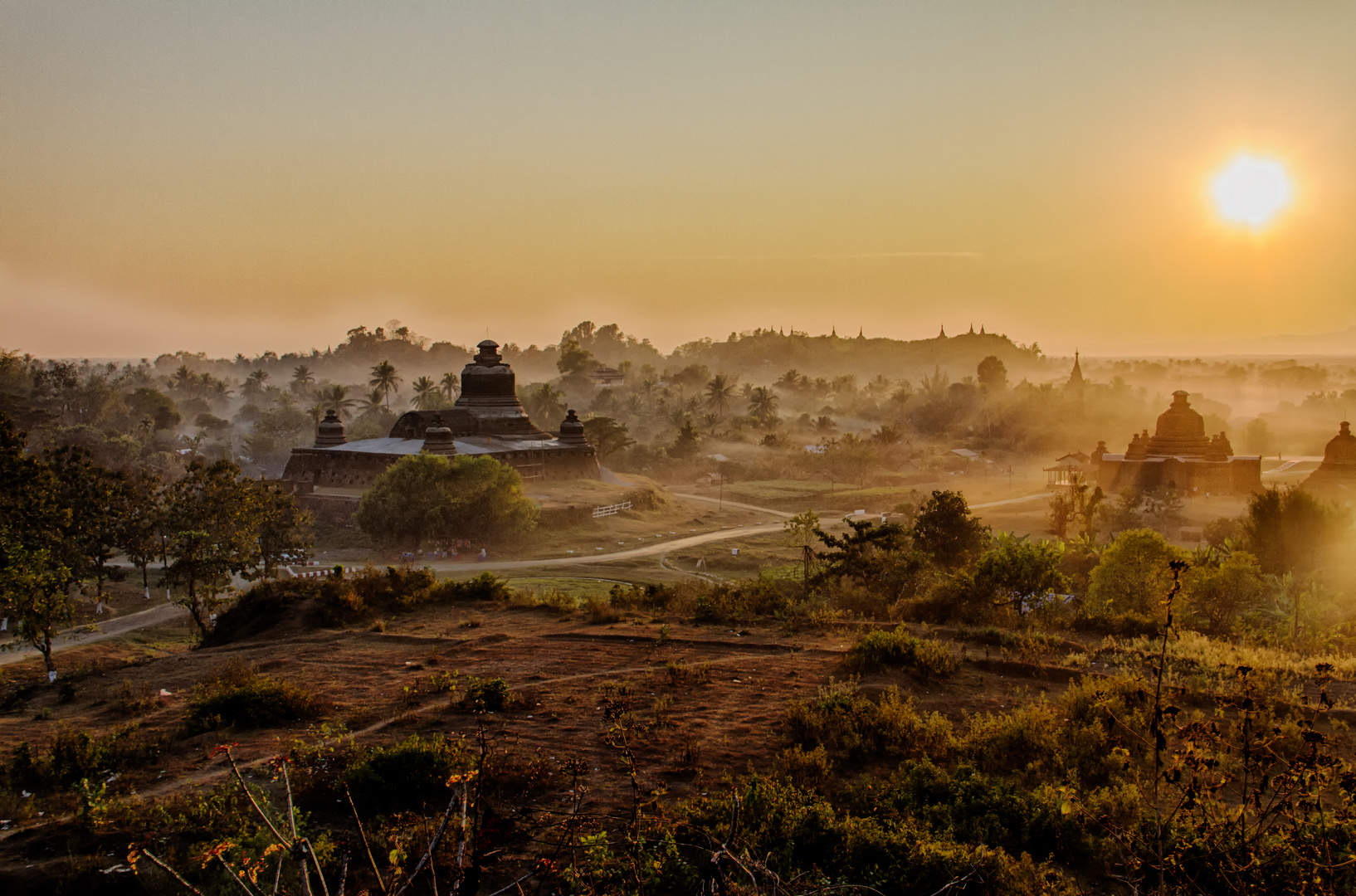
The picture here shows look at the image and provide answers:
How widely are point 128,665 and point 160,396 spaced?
84.9 m

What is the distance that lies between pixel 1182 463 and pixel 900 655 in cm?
4211

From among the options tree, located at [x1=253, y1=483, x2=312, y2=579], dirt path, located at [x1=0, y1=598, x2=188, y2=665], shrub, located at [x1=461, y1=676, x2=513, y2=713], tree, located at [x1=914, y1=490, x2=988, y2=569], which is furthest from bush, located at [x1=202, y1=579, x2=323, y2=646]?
tree, located at [x1=914, y1=490, x2=988, y2=569]

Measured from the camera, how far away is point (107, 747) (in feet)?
34.5

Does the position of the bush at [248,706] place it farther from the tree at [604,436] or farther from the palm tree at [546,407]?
the palm tree at [546,407]

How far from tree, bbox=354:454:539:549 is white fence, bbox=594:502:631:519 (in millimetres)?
5688

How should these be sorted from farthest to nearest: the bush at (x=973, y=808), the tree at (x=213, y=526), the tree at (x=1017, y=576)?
the tree at (x=213, y=526) < the tree at (x=1017, y=576) < the bush at (x=973, y=808)

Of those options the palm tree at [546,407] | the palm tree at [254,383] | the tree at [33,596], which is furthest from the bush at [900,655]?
the palm tree at [254,383]

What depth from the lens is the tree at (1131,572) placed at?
67.6 ft

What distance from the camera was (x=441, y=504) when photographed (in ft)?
127

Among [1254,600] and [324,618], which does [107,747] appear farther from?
[1254,600]

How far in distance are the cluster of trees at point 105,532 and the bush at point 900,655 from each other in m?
15.6

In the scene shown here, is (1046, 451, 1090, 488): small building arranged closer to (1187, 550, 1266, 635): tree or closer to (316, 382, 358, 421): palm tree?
(1187, 550, 1266, 635): tree

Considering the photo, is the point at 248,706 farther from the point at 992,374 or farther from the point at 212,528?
the point at 992,374

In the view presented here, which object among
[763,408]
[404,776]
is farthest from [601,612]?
[763,408]
